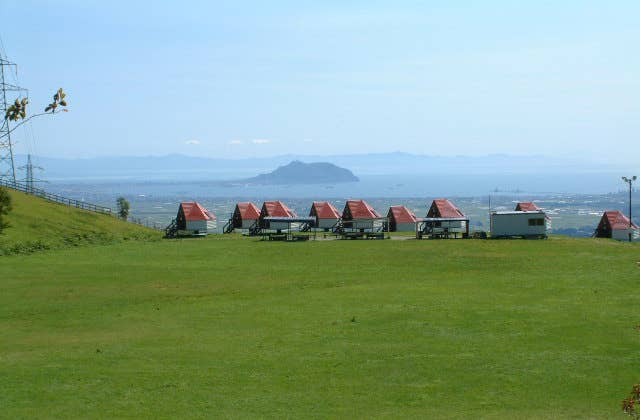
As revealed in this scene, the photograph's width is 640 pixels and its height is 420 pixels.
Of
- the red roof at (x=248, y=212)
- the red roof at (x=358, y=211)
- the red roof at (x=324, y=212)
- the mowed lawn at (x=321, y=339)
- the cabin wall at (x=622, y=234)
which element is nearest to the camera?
the mowed lawn at (x=321, y=339)

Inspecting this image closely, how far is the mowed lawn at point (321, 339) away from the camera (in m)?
20.1

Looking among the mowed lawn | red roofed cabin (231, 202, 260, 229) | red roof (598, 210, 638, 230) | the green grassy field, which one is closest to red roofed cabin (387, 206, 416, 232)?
red roofed cabin (231, 202, 260, 229)

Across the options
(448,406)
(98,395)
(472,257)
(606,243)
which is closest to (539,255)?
(472,257)

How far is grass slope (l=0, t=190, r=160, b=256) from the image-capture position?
5641 cm

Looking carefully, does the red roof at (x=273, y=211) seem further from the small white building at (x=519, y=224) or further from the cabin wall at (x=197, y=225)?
the small white building at (x=519, y=224)

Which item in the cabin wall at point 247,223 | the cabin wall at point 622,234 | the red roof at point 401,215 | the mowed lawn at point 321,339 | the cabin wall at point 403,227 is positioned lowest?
the mowed lawn at point 321,339

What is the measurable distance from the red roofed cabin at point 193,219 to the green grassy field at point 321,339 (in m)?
26.2

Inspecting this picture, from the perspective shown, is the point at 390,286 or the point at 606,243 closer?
the point at 390,286

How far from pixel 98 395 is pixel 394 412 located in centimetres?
843

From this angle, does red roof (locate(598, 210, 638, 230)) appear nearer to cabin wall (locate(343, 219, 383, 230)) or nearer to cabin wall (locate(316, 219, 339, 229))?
cabin wall (locate(343, 219, 383, 230))

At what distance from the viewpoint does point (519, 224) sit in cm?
6562

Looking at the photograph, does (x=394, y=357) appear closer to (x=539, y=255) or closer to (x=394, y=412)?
(x=394, y=412)

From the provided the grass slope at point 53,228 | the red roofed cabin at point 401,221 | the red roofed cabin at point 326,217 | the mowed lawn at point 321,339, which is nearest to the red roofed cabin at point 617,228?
the red roofed cabin at point 401,221

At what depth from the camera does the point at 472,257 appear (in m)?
50.8
